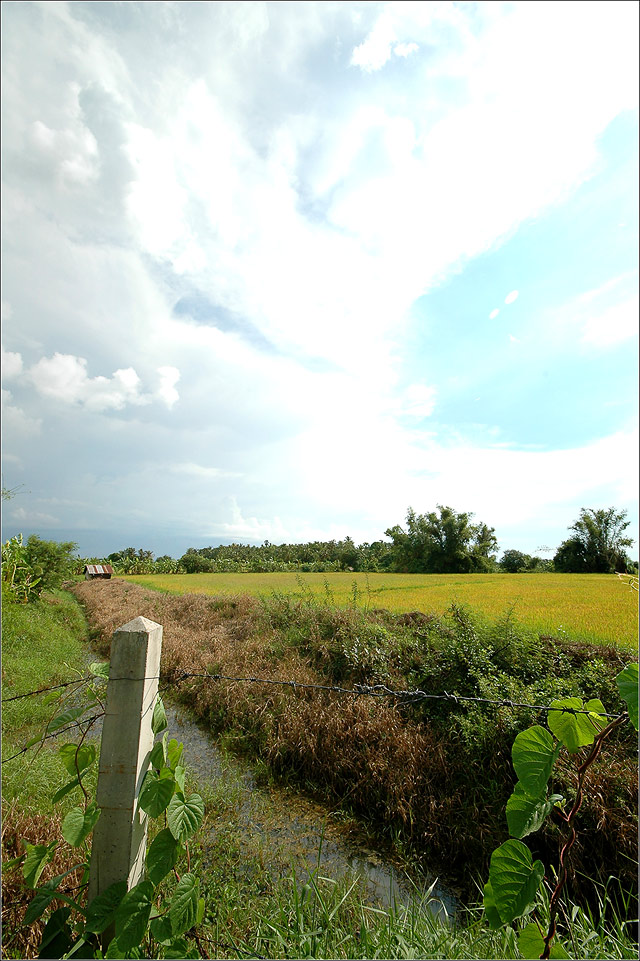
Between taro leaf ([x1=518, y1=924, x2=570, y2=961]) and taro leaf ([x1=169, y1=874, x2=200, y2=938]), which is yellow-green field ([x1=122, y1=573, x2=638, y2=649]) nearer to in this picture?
taro leaf ([x1=518, y1=924, x2=570, y2=961])

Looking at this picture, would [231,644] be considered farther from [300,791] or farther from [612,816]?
[612,816]

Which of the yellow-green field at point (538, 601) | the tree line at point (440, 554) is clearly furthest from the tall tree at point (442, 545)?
the yellow-green field at point (538, 601)

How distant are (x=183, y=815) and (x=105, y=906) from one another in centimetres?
40

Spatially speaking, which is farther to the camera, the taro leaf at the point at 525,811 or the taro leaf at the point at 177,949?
the taro leaf at the point at 177,949

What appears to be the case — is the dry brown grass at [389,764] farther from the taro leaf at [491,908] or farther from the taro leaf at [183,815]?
the taro leaf at [491,908]

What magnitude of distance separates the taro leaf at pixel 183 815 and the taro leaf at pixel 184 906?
111 millimetres

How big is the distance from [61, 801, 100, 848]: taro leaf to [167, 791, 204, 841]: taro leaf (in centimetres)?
26

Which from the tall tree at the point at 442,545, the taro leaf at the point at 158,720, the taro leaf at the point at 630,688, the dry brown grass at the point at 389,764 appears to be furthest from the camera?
the tall tree at the point at 442,545

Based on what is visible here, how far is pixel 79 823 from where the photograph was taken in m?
1.40

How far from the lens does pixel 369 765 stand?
4.17 metres

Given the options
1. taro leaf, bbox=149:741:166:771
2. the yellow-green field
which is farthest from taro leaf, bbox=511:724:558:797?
the yellow-green field

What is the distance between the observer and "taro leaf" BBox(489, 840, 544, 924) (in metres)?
1.05

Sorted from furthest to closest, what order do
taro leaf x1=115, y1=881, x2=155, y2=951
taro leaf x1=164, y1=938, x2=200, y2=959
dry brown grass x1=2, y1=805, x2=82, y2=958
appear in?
dry brown grass x1=2, y1=805, x2=82, y2=958
taro leaf x1=164, y1=938, x2=200, y2=959
taro leaf x1=115, y1=881, x2=155, y2=951

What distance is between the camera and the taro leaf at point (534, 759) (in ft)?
3.49
